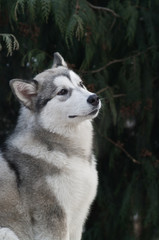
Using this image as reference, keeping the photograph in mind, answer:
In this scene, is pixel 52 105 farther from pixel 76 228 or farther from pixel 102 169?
pixel 102 169

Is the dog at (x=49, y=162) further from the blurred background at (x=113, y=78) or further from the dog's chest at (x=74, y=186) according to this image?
the blurred background at (x=113, y=78)

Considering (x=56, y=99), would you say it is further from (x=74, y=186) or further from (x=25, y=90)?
(x=74, y=186)

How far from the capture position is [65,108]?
518cm

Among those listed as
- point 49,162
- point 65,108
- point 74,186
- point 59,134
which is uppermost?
point 65,108

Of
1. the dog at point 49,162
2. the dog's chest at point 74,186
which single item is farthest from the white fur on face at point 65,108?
the dog's chest at point 74,186

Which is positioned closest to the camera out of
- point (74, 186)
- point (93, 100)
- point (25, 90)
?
point (93, 100)

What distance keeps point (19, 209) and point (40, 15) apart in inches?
99.3

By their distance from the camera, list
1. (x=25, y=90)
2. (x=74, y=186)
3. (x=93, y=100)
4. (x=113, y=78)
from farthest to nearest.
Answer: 1. (x=113, y=78)
2. (x=25, y=90)
3. (x=74, y=186)
4. (x=93, y=100)

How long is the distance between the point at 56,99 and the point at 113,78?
8.01ft

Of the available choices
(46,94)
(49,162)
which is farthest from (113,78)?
(49,162)

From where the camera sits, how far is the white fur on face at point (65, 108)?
5.11 metres

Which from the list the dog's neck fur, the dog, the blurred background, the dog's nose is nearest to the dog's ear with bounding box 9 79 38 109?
the dog

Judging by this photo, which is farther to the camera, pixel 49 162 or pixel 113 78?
pixel 113 78

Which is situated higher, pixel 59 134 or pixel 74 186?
pixel 59 134
